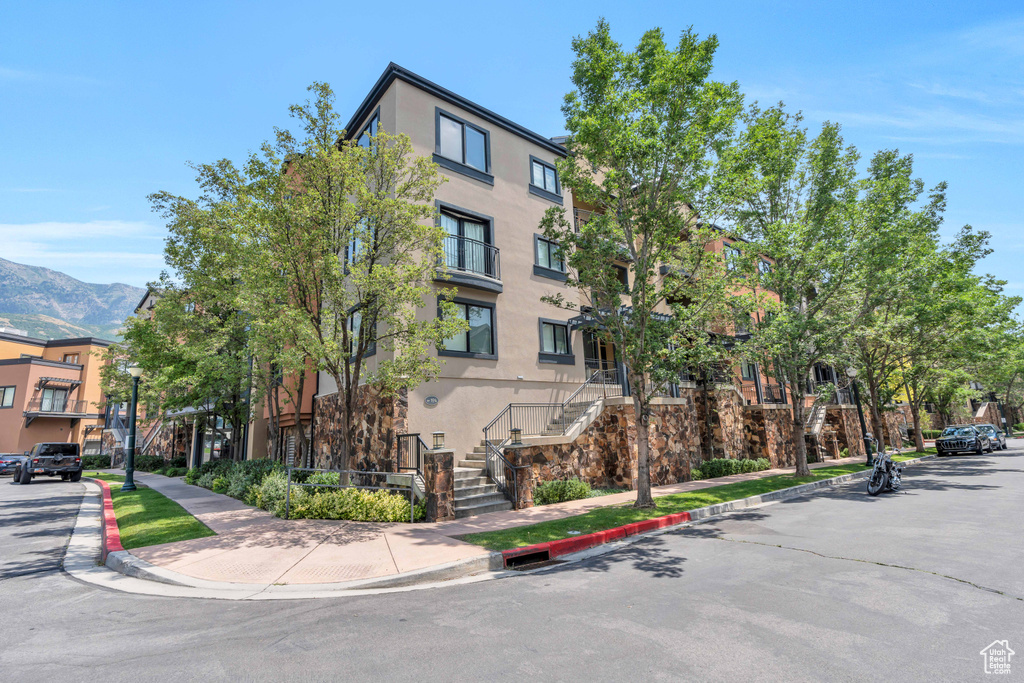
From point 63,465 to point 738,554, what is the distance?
3329cm

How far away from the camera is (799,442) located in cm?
1820

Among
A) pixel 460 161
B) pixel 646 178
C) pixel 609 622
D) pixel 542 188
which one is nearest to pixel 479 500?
pixel 609 622

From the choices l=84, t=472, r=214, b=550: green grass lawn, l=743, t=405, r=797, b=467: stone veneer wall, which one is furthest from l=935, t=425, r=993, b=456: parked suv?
l=84, t=472, r=214, b=550: green grass lawn

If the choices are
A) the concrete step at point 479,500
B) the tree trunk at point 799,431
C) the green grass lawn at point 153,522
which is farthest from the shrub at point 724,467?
the green grass lawn at point 153,522

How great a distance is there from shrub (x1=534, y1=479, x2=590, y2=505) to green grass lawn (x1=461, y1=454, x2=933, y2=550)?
1836 millimetres

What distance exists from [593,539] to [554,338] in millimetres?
10465

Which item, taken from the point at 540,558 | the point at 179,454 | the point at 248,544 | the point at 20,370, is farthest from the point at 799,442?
the point at 20,370

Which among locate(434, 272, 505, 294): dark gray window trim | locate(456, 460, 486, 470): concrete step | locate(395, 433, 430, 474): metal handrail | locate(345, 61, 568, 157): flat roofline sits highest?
locate(345, 61, 568, 157): flat roofline

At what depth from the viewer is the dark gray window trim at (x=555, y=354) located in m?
17.9

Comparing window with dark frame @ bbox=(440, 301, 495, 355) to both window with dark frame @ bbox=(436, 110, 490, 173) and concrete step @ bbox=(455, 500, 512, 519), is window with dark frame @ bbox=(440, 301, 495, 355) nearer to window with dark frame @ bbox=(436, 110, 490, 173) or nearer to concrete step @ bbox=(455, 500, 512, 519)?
concrete step @ bbox=(455, 500, 512, 519)

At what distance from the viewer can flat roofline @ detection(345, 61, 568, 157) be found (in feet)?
51.9

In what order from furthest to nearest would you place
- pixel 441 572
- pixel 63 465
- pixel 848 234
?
pixel 63 465 → pixel 848 234 → pixel 441 572

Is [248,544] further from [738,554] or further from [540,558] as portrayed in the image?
[738,554]

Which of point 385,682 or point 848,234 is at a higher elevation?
point 848,234
